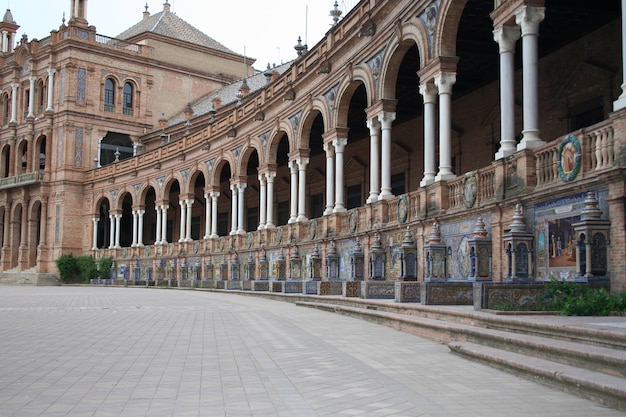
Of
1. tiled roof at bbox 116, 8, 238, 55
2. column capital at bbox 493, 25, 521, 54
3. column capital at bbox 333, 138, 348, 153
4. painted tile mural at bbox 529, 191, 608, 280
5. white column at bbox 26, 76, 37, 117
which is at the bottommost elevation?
painted tile mural at bbox 529, 191, 608, 280

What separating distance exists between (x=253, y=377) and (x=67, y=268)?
49.4m

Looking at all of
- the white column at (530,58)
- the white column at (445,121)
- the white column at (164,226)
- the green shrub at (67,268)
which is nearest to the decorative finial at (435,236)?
the white column at (445,121)

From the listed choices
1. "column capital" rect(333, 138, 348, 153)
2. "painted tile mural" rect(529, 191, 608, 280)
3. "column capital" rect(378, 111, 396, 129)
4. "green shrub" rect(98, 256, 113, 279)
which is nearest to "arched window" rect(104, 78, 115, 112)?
"green shrub" rect(98, 256, 113, 279)

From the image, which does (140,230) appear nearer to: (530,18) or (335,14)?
(335,14)

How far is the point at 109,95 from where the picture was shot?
57.7 meters

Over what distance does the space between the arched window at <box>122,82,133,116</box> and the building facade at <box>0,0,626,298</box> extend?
1412 millimetres

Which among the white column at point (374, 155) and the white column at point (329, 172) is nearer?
the white column at point (374, 155)

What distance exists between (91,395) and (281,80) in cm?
2553

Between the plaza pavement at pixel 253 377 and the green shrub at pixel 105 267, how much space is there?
39867 mm

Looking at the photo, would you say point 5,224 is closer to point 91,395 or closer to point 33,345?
point 33,345

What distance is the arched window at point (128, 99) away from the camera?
58656mm

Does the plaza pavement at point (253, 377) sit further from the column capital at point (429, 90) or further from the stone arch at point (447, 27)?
the stone arch at point (447, 27)

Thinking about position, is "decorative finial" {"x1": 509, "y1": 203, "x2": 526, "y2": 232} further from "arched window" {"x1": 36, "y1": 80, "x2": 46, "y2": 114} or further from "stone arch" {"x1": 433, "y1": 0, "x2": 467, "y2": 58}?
"arched window" {"x1": 36, "y1": 80, "x2": 46, "y2": 114}

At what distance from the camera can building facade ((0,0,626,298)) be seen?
1195cm
